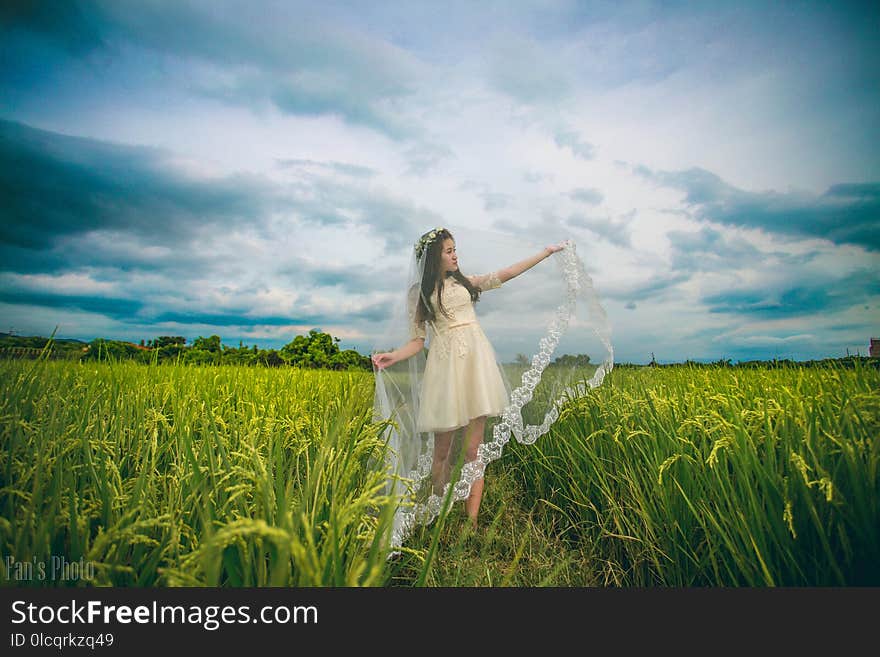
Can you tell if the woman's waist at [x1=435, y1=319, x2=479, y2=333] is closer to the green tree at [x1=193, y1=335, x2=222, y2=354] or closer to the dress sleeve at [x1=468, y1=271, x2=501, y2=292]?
the dress sleeve at [x1=468, y1=271, x2=501, y2=292]

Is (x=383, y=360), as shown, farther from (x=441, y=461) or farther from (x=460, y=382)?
(x=441, y=461)

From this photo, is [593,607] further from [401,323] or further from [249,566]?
[401,323]

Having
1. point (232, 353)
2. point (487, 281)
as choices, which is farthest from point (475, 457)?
point (232, 353)

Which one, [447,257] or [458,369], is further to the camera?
[447,257]

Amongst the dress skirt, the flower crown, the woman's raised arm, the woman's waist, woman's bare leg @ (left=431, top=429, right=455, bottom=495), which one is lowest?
woman's bare leg @ (left=431, top=429, right=455, bottom=495)

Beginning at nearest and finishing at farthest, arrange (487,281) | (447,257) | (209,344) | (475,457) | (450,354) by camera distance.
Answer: (475,457), (450,354), (447,257), (487,281), (209,344)

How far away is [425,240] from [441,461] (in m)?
1.78

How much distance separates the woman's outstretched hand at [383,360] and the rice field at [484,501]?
2.18 ft

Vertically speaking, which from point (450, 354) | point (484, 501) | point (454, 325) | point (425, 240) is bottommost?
point (484, 501)

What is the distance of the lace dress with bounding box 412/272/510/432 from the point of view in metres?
3.21

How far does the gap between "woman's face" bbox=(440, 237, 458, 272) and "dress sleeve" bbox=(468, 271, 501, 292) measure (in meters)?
0.21

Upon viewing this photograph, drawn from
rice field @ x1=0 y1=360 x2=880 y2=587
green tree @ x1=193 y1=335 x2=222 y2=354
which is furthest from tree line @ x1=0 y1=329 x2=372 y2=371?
rice field @ x1=0 y1=360 x2=880 y2=587

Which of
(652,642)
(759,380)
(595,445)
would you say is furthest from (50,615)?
(759,380)

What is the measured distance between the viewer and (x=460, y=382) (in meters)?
3.27
